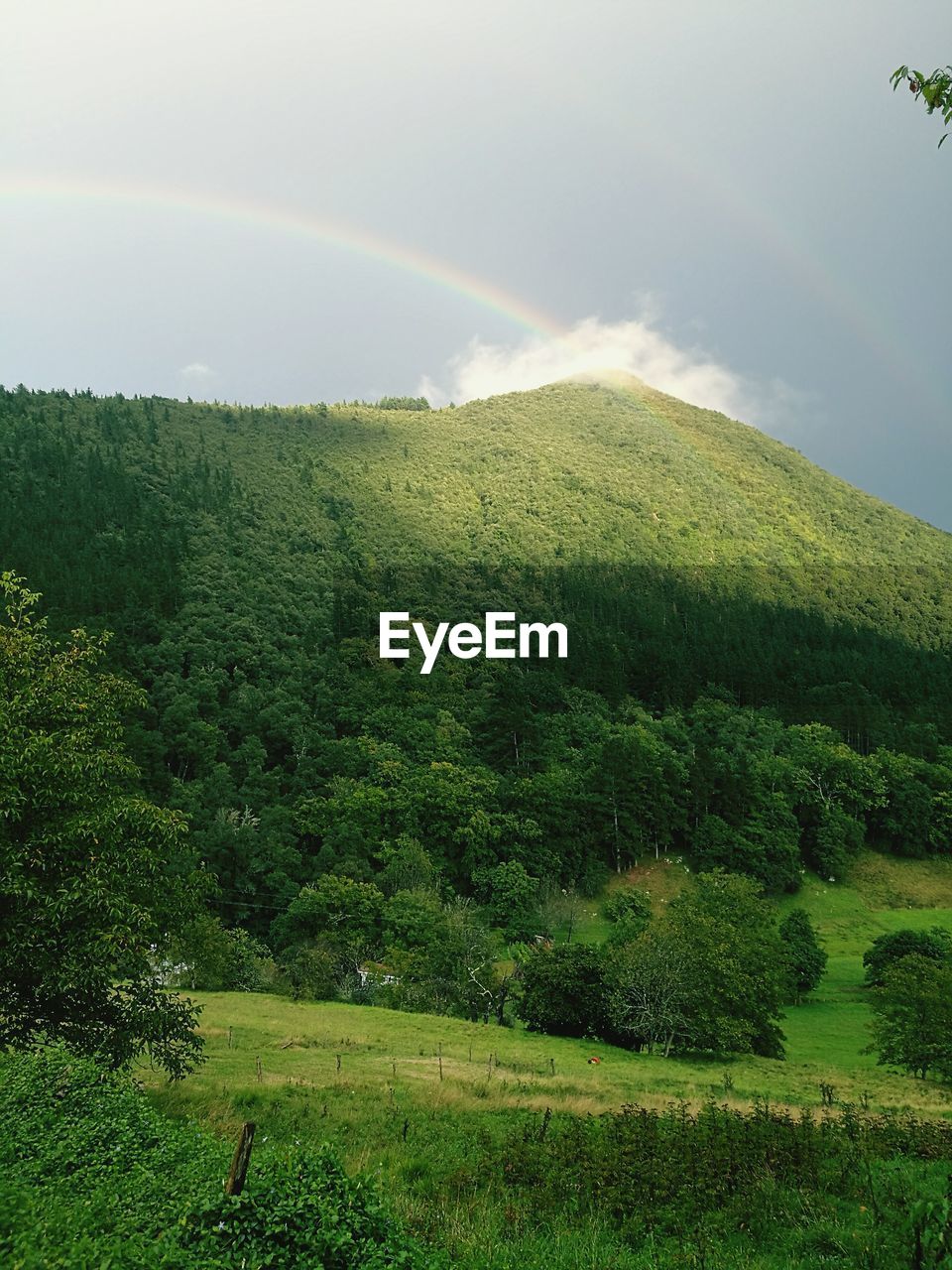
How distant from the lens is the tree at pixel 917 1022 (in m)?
36.1

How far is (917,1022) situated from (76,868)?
135 feet

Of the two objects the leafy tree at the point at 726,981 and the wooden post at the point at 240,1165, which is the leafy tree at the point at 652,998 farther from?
the wooden post at the point at 240,1165

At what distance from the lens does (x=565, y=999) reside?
145ft

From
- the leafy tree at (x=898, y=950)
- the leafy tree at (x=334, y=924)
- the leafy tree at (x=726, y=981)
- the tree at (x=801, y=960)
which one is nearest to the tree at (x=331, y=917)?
the leafy tree at (x=334, y=924)

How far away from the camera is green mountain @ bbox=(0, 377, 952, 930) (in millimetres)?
91062

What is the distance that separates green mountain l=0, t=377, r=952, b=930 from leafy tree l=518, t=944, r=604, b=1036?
3720cm

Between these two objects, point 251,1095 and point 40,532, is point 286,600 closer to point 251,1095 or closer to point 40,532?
point 40,532

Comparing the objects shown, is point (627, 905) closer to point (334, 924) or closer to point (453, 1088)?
point (334, 924)

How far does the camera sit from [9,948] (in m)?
13.7

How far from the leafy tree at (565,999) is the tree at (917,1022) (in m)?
15.0

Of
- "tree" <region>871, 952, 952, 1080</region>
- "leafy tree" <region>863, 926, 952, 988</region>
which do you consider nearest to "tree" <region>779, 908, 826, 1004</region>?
"leafy tree" <region>863, 926, 952, 988</region>

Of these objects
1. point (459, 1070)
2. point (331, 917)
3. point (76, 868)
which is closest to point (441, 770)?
point (331, 917)

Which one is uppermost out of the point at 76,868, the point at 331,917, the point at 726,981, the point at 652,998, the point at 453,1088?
the point at 76,868

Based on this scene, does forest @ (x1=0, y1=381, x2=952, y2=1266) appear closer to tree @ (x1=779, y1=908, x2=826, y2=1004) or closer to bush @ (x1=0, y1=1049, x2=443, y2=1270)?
tree @ (x1=779, y1=908, x2=826, y2=1004)
